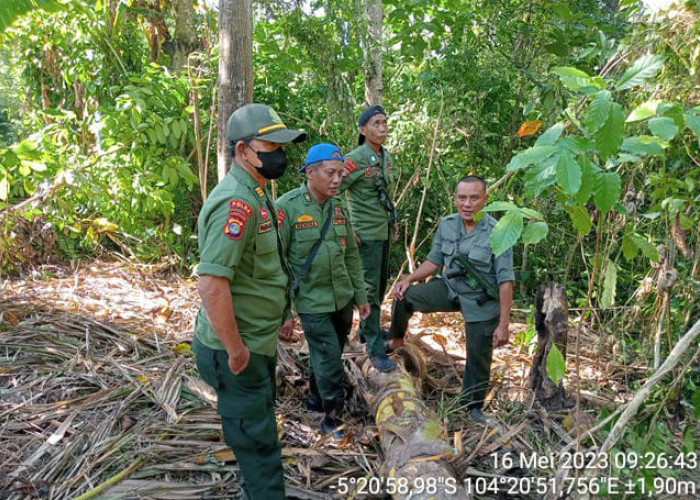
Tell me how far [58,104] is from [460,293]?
24.5 feet

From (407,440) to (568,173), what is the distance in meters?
2.02

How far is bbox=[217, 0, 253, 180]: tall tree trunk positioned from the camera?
4375 millimetres

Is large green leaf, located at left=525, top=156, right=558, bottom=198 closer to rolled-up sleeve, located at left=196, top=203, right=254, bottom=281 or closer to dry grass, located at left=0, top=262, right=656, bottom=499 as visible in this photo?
rolled-up sleeve, located at left=196, top=203, right=254, bottom=281

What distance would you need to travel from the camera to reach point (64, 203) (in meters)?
5.87

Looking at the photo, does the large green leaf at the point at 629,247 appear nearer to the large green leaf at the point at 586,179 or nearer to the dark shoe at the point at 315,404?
the large green leaf at the point at 586,179

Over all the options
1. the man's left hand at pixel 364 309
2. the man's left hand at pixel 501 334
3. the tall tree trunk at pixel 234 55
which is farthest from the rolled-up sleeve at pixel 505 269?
the tall tree trunk at pixel 234 55

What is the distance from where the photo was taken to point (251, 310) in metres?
2.72

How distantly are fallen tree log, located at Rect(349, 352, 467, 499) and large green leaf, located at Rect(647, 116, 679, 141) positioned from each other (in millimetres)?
1889

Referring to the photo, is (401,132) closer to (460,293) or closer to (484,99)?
(484,99)

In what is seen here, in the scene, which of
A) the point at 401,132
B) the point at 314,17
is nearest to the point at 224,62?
the point at 314,17

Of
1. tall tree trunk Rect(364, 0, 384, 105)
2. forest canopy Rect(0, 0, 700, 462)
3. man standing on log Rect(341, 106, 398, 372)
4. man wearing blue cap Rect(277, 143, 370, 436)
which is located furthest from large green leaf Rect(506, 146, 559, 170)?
tall tree trunk Rect(364, 0, 384, 105)

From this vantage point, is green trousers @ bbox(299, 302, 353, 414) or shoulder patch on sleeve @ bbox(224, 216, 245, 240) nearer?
shoulder patch on sleeve @ bbox(224, 216, 245, 240)

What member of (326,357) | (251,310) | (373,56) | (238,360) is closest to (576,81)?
(251,310)

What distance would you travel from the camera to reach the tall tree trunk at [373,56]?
21.3ft
